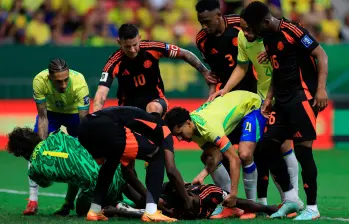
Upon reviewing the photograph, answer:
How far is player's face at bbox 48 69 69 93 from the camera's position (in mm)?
10562

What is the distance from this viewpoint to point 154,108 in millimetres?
10641

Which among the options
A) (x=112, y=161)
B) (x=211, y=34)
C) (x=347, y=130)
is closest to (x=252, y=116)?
(x=211, y=34)

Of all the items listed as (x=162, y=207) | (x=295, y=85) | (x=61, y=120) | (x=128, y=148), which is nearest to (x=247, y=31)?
(x=295, y=85)

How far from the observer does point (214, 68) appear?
11047 millimetres

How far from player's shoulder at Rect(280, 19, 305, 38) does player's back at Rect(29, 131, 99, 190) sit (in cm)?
252

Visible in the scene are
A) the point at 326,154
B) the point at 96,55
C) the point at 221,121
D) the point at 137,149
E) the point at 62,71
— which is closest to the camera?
the point at 137,149

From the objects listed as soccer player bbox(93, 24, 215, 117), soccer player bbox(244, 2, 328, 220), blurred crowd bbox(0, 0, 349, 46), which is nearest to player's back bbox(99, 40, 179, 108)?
soccer player bbox(93, 24, 215, 117)

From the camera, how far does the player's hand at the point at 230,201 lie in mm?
9141

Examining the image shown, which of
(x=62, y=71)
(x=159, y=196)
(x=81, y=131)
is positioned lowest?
(x=159, y=196)

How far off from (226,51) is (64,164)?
113 inches

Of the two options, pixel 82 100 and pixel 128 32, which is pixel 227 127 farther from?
pixel 82 100

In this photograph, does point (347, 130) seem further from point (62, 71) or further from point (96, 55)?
point (62, 71)

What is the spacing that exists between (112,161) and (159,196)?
630mm

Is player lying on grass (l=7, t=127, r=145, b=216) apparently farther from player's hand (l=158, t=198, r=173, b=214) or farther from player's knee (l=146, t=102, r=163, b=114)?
player's knee (l=146, t=102, r=163, b=114)
